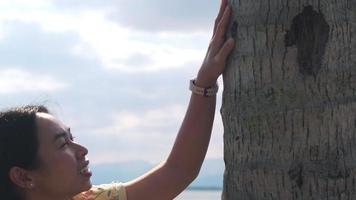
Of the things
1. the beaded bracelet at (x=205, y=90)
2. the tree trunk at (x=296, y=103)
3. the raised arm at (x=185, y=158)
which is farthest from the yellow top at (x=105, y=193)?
the tree trunk at (x=296, y=103)

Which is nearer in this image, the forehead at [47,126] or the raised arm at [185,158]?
the forehead at [47,126]

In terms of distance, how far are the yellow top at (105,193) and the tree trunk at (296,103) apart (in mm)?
1049

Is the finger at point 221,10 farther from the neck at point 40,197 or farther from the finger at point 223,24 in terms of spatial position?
the neck at point 40,197

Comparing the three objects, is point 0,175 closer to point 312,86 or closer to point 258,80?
point 258,80

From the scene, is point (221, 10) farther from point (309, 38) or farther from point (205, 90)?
point (309, 38)

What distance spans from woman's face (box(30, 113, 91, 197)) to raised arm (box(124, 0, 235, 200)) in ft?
1.92

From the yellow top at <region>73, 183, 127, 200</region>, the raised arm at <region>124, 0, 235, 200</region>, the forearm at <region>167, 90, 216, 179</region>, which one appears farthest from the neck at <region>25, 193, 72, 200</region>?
the forearm at <region>167, 90, 216, 179</region>

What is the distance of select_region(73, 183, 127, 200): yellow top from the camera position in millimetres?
4582

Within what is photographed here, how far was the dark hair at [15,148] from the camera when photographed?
4.20 m

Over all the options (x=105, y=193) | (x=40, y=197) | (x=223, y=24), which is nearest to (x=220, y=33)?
(x=223, y=24)

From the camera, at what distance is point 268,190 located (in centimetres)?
369

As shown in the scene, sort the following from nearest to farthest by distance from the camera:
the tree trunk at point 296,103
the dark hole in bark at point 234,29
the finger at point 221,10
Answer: the tree trunk at point 296,103, the dark hole in bark at point 234,29, the finger at point 221,10

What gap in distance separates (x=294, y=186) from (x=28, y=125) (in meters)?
1.68

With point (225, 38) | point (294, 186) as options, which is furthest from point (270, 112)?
point (225, 38)
